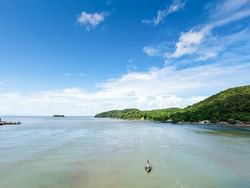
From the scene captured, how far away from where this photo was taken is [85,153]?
43969 mm

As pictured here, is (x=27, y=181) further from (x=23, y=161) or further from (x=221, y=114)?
(x=221, y=114)

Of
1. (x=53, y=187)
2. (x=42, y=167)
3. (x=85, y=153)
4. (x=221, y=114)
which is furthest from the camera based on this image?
(x=221, y=114)

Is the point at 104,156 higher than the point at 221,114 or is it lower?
lower

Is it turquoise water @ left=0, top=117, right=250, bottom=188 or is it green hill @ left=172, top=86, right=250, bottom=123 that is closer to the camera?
turquoise water @ left=0, top=117, right=250, bottom=188

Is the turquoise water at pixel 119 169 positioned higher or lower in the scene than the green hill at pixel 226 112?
lower

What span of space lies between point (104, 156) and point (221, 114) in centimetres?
12912

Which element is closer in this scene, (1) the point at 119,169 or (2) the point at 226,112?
(1) the point at 119,169

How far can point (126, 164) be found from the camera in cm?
3500

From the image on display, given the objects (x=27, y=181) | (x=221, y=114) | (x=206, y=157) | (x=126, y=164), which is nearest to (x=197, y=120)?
(x=221, y=114)

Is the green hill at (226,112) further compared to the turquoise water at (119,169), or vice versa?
the green hill at (226,112)

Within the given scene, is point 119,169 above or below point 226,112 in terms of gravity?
below

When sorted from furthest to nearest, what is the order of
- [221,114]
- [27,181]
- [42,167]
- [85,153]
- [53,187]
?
1. [221,114]
2. [85,153]
3. [42,167]
4. [27,181]
5. [53,187]

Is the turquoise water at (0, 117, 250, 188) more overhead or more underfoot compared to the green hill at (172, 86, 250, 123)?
more underfoot

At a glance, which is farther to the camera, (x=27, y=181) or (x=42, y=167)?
(x=42, y=167)
